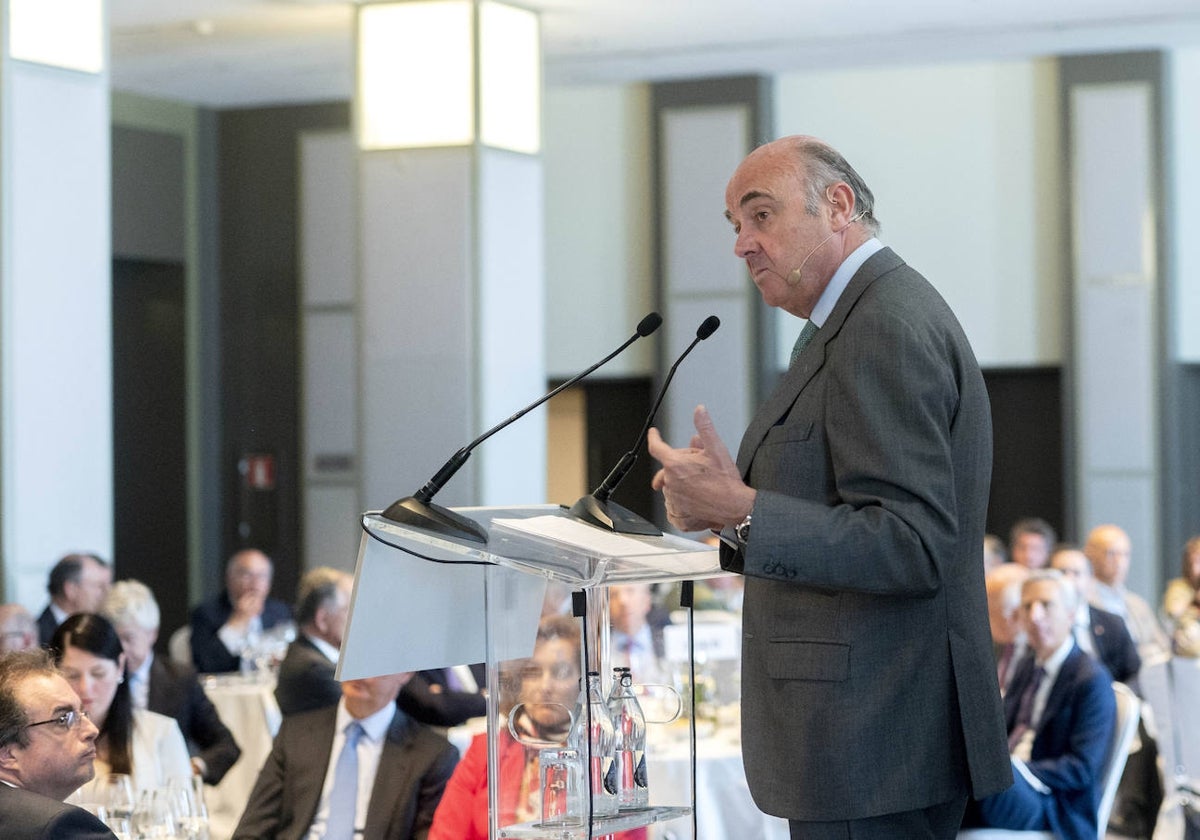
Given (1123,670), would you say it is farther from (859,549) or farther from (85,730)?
(859,549)

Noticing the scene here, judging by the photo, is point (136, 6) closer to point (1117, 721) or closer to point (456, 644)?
point (1117, 721)

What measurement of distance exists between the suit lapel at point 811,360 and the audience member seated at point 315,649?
1834mm

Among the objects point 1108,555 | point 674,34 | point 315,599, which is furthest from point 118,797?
point 674,34

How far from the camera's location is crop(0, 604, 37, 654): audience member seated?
4982 millimetres

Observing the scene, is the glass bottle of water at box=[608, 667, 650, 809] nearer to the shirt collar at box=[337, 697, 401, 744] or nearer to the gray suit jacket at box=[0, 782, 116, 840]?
the gray suit jacket at box=[0, 782, 116, 840]

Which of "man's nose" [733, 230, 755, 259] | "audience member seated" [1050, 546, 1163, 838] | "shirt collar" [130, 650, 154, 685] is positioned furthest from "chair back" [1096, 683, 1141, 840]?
"shirt collar" [130, 650, 154, 685]

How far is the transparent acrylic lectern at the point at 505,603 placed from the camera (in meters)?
2.04

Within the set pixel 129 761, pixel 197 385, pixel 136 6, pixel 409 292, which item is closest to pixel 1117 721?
pixel 129 761

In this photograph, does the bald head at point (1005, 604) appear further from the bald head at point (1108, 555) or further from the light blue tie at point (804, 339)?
the light blue tie at point (804, 339)

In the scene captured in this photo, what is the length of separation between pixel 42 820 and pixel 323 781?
157 cm

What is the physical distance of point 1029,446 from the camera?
11.1 meters

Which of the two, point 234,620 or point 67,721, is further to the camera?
point 234,620

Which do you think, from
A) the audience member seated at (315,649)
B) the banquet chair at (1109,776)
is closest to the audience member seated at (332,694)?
the audience member seated at (315,649)

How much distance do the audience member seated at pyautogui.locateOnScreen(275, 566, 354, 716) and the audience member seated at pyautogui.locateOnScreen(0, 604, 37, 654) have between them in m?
0.84
